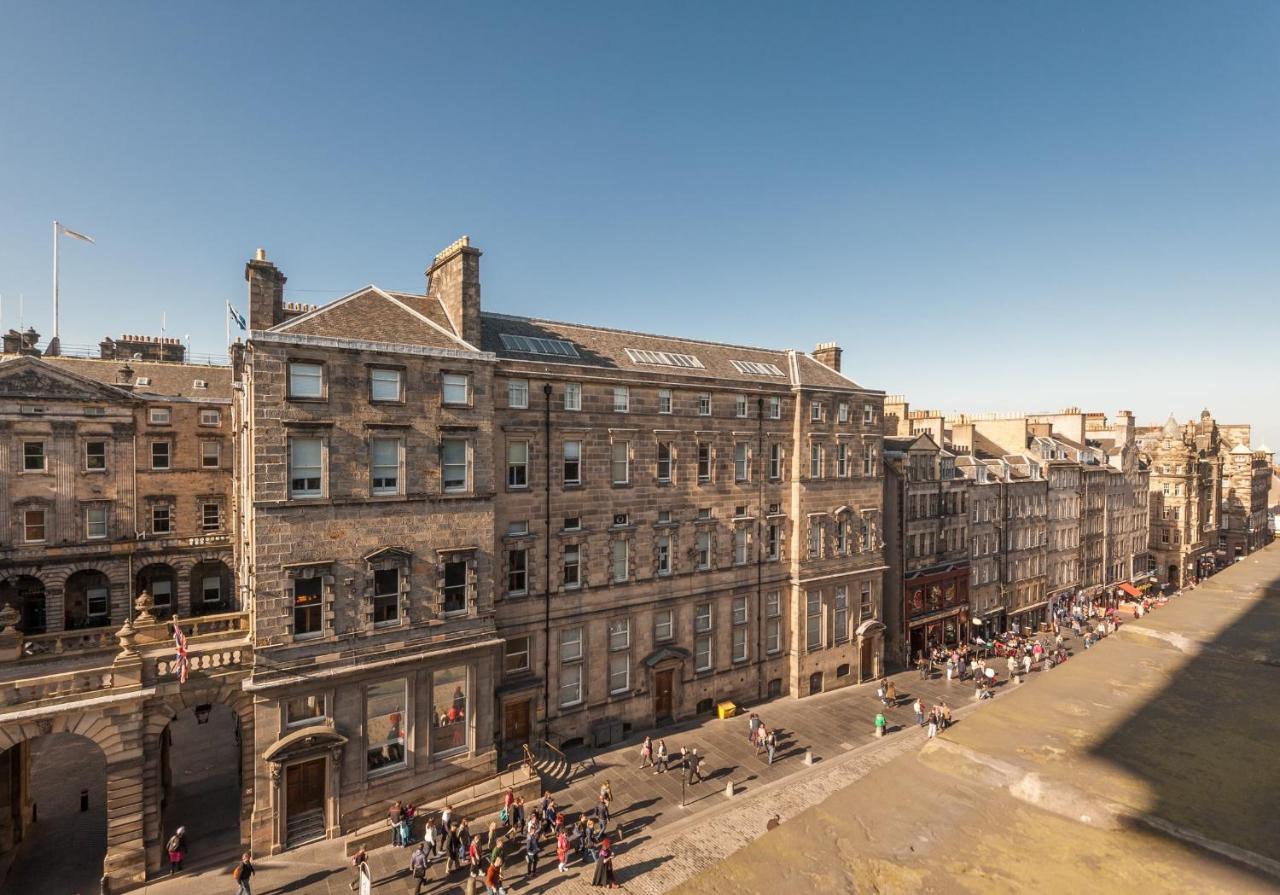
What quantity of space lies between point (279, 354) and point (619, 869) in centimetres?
2288

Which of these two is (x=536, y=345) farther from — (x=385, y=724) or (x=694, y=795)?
(x=694, y=795)

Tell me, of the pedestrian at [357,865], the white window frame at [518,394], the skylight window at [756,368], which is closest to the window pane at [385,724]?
the pedestrian at [357,865]

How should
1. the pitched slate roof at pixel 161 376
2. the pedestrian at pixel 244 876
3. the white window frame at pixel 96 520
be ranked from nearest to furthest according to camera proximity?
the pedestrian at pixel 244 876, the white window frame at pixel 96 520, the pitched slate roof at pixel 161 376

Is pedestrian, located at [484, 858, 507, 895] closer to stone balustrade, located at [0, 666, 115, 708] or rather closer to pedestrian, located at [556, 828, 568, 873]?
pedestrian, located at [556, 828, 568, 873]

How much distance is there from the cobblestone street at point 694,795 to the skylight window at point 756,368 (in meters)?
20.9

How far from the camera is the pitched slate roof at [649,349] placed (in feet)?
107

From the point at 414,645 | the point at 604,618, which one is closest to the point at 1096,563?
the point at 604,618

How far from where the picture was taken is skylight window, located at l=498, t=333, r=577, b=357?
1245 inches

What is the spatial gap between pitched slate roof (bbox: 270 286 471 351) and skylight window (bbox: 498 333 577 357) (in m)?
4.40

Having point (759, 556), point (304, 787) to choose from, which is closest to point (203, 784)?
point (304, 787)

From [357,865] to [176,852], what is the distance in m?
6.38

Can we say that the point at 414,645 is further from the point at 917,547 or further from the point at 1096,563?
the point at 1096,563

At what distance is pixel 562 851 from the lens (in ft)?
73.5

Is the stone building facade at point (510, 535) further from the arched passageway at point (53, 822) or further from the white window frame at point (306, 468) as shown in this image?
the arched passageway at point (53, 822)
